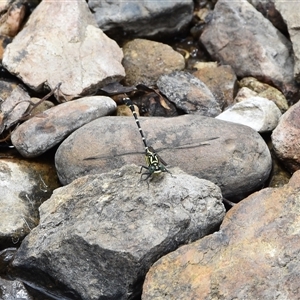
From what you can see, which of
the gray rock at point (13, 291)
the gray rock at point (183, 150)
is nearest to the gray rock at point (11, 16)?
the gray rock at point (183, 150)

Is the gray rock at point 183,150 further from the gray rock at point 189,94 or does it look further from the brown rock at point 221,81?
the brown rock at point 221,81

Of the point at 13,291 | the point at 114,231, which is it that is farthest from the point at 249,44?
the point at 13,291

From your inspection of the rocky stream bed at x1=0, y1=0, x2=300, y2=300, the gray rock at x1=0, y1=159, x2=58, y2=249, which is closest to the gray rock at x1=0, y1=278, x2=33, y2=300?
the rocky stream bed at x1=0, y1=0, x2=300, y2=300

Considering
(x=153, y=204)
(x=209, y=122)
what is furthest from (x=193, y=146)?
(x=153, y=204)

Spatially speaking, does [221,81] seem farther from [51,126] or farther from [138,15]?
[51,126]

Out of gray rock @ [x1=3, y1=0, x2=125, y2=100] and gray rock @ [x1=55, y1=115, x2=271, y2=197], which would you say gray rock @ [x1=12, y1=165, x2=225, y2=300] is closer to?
gray rock @ [x1=55, y1=115, x2=271, y2=197]
